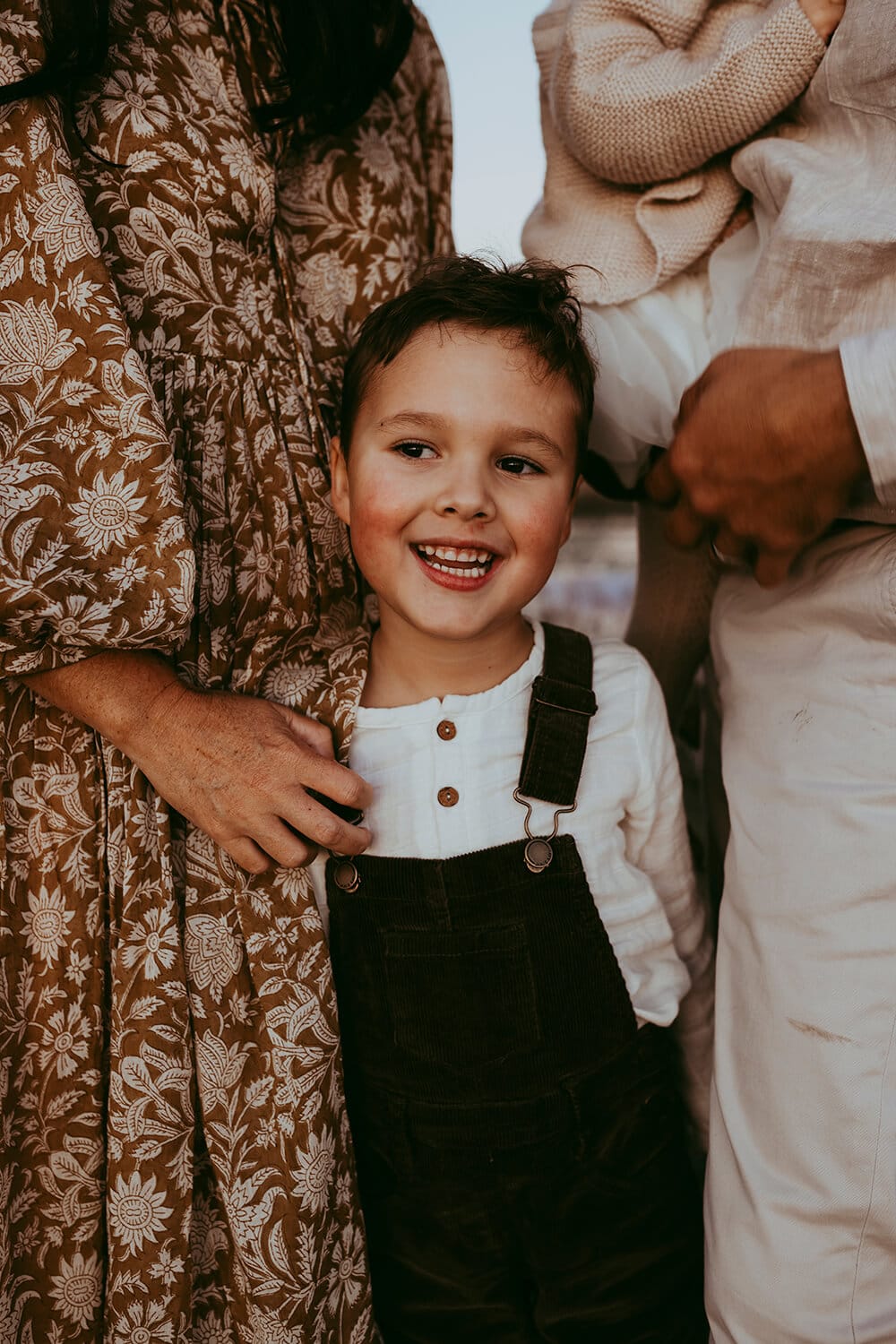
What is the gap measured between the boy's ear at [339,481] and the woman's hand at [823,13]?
718 millimetres

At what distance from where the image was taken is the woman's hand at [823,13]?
3.58 feet

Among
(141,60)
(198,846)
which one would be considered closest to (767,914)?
(198,846)

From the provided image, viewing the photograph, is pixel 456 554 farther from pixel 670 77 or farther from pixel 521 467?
pixel 670 77

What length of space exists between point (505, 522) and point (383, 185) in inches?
20.1

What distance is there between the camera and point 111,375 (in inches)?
35.8

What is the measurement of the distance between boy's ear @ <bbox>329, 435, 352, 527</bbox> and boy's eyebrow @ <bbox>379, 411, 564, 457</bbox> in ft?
0.26

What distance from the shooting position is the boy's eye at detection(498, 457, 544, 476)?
3.79 feet

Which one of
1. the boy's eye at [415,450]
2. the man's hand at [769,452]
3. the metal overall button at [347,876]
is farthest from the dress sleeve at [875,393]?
the metal overall button at [347,876]

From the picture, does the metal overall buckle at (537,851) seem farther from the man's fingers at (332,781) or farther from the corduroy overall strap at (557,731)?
the man's fingers at (332,781)

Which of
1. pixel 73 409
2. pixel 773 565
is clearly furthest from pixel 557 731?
pixel 73 409

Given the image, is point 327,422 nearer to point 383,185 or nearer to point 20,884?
point 383,185

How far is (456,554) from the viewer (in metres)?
1.12

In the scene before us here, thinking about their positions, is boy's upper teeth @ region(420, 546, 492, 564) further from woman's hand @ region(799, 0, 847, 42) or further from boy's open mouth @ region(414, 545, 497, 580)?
woman's hand @ region(799, 0, 847, 42)

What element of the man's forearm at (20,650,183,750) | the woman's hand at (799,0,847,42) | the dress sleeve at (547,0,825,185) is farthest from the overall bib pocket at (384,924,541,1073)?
the woman's hand at (799,0,847,42)
